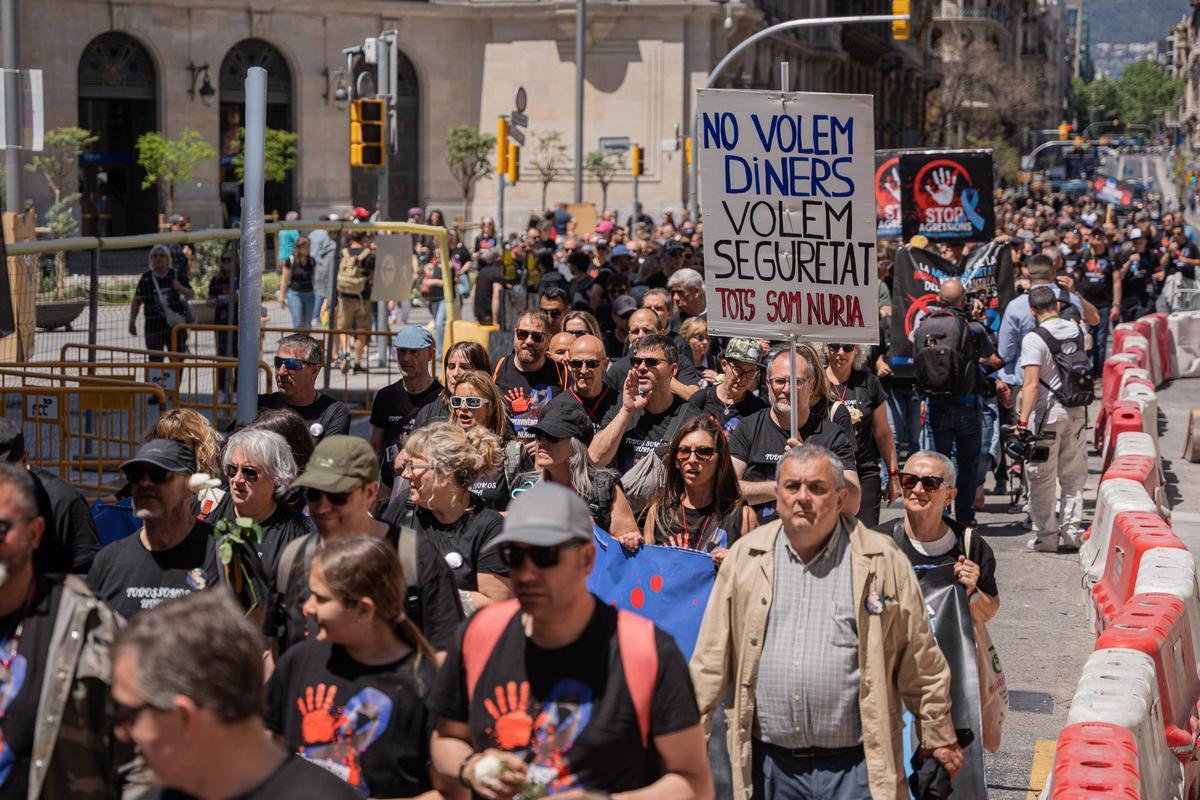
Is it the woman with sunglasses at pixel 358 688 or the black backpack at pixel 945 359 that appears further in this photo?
the black backpack at pixel 945 359

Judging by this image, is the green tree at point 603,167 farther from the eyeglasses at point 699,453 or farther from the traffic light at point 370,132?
the eyeglasses at point 699,453

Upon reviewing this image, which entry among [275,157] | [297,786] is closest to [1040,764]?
[297,786]

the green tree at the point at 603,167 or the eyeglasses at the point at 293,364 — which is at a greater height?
the green tree at the point at 603,167

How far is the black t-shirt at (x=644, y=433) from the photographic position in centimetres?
809

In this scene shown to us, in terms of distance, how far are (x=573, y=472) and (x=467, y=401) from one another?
93 cm

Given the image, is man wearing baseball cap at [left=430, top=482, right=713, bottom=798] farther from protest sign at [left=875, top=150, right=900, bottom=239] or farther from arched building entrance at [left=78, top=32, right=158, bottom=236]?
arched building entrance at [left=78, top=32, right=158, bottom=236]

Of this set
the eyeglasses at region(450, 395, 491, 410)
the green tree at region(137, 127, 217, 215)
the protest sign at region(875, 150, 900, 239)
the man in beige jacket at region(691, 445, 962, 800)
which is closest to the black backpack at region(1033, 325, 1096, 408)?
the eyeglasses at region(450, 395, 491, 410)

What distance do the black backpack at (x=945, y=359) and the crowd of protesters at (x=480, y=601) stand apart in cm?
236

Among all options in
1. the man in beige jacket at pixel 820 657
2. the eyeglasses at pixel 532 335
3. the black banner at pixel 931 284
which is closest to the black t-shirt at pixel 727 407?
the eyeglasses at pixel 532 335

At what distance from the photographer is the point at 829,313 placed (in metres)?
7.63

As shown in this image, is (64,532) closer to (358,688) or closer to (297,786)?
(358,688)

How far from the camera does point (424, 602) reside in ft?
15.7

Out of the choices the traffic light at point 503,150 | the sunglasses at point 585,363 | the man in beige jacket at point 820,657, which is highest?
the traffic light at point 503,150

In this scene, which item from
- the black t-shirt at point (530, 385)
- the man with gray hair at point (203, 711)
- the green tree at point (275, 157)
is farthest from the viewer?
the green tree at point (275, 157)
